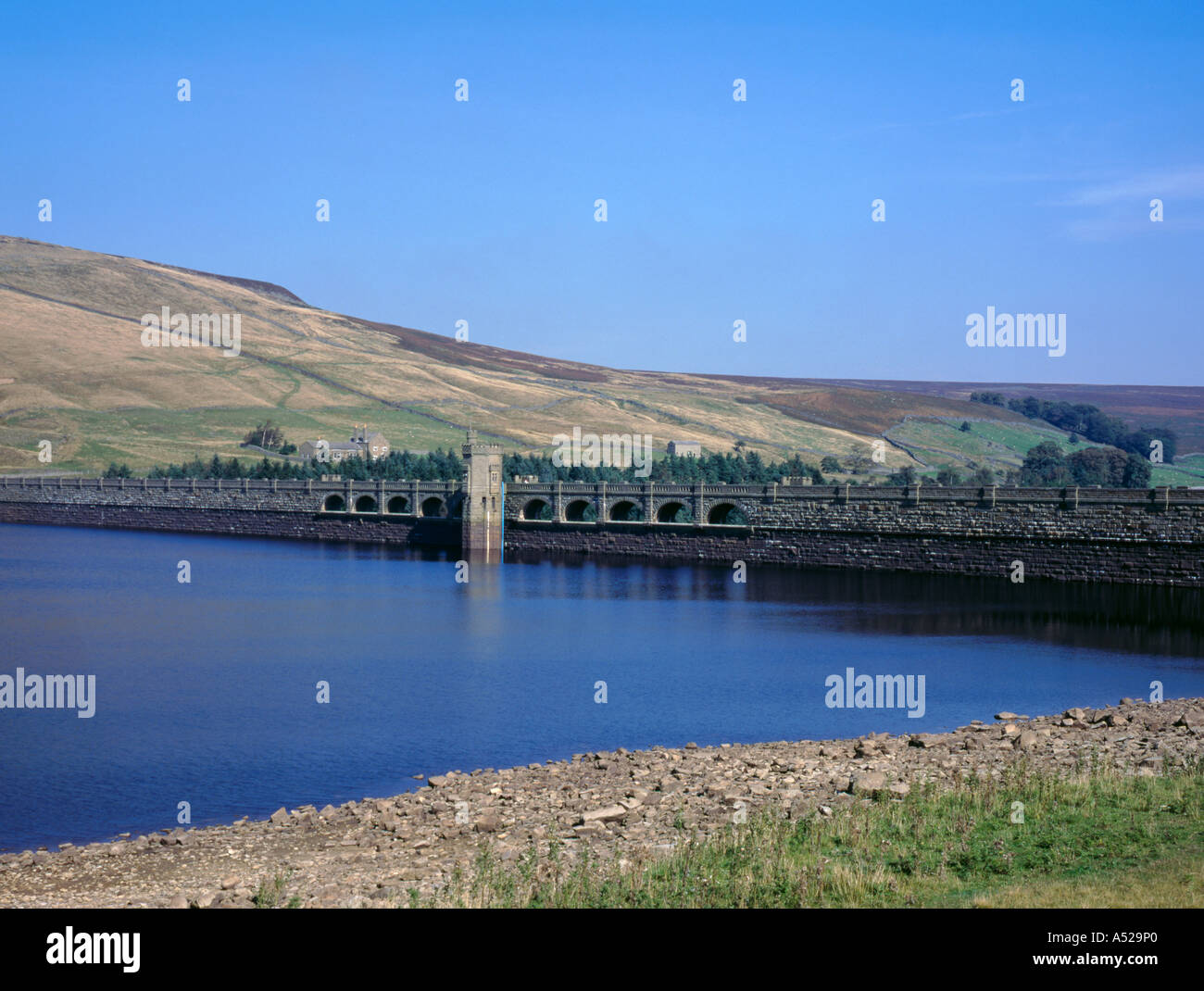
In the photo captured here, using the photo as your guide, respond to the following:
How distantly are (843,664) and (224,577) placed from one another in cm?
4090

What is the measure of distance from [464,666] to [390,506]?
62860 millimetres

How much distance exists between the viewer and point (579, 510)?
91188 millimetres

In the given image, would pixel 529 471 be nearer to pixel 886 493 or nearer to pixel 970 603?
pixel 886 493

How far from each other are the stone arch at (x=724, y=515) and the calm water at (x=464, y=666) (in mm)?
6135

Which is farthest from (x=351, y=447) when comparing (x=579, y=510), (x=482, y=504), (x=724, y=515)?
(x=724, y=515)

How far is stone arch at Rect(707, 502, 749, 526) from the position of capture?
78875 mm

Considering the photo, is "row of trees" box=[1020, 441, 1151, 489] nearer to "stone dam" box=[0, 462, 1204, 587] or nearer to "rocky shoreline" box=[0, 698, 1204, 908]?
"stone dam" box=[0, 462, 1204, 587]

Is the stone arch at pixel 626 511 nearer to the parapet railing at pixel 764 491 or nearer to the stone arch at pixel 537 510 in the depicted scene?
the parapet railing at pixel 764 491

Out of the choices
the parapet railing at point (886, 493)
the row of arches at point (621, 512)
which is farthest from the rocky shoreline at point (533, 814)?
the row of arches at point (621, 512)

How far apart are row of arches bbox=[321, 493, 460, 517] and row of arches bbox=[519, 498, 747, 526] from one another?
5915 mm

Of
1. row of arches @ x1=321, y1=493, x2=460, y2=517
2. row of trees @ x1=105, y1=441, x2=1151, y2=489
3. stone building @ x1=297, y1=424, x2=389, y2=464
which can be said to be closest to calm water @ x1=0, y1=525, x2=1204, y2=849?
row of arches @ x1=321, y1=493, x2=460, y2=517

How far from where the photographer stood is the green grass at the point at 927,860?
14.1m
